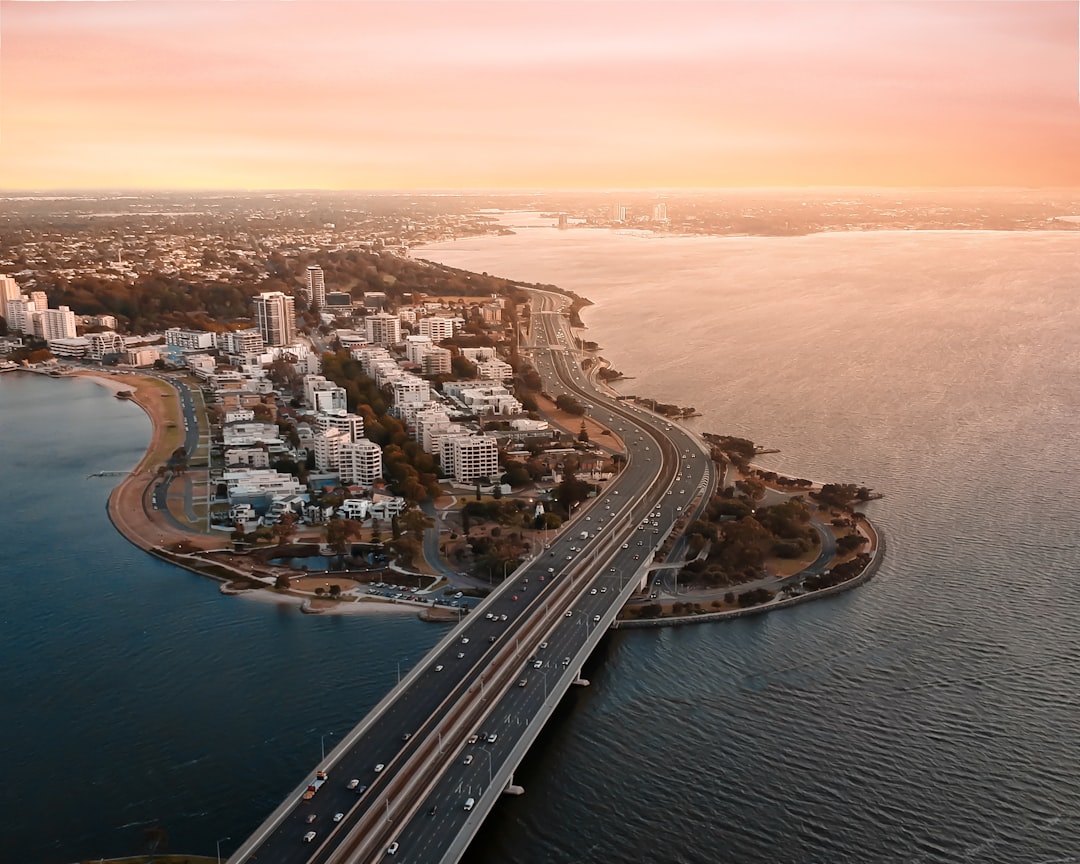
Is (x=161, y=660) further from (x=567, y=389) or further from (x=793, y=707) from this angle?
(x=567, y=389)

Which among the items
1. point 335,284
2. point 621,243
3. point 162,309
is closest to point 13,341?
point 162,309

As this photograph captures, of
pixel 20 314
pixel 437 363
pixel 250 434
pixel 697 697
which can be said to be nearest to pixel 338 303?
pixel 20 314

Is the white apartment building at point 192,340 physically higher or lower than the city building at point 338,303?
lower

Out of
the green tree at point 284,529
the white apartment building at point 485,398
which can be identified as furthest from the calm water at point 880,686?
the green tree at point 284,529

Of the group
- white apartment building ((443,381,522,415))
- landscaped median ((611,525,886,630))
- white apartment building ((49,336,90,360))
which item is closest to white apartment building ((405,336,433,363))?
white apartment building ((443,381,522,415))

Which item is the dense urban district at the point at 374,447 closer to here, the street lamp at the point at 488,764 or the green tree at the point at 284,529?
the green tree at the point at 284,529

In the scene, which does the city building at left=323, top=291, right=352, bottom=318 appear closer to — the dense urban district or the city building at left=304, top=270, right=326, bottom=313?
the dense urban district
